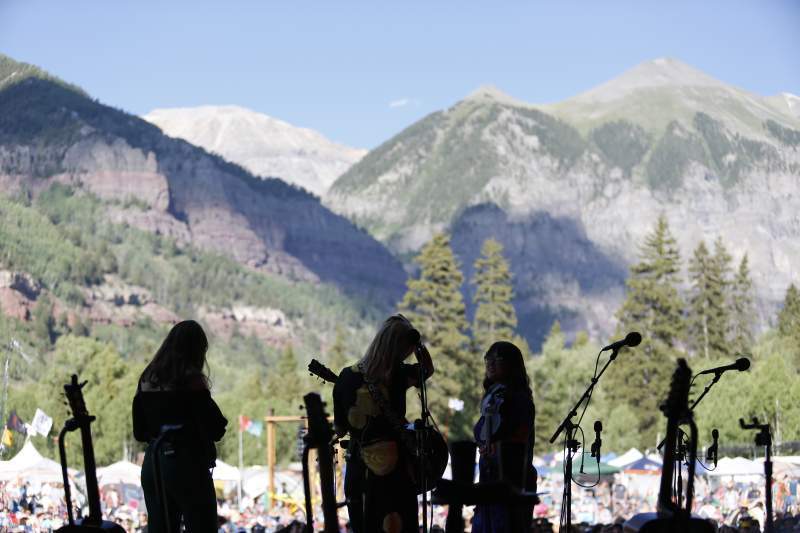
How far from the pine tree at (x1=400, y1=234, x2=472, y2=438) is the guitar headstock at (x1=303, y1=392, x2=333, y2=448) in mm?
56140

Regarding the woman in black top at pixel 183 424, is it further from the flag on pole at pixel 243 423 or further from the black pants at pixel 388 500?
the flag on pole at pixel 243 423

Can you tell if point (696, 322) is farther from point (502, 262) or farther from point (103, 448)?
point (103, 448)

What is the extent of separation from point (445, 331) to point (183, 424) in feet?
188

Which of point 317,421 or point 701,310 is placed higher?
point 701,310

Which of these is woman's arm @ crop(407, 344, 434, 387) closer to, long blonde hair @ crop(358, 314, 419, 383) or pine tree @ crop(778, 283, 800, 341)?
long blonde hair @ crop(358, 314, 419, 383)

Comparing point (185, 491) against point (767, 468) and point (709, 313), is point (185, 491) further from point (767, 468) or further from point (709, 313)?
point (709, 313)

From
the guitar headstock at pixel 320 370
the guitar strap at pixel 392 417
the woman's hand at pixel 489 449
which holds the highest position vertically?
the guitar headstock at pixel 320 370

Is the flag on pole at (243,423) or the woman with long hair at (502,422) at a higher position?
the woman with long hair at (502,422)

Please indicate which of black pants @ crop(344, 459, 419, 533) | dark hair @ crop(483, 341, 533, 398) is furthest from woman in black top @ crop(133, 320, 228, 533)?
dark hair @ crop(483, 341, 533, 398)

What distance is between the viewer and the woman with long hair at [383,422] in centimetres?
712

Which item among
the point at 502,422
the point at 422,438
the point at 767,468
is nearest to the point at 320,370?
the point at 422,438

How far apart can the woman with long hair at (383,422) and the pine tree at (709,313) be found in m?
62.6

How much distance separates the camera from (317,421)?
479cm

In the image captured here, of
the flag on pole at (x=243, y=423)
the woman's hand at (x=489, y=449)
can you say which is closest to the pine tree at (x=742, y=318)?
the flag on pole at (x=243, y=423)
